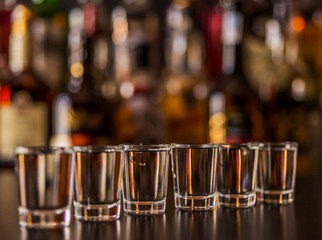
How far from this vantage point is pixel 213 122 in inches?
50.7

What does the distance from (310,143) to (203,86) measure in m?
0.33

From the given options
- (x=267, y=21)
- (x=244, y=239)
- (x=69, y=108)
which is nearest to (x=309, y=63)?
(x=267, y=21)

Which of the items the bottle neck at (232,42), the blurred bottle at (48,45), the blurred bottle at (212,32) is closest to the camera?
the bottle neck at (232,42)

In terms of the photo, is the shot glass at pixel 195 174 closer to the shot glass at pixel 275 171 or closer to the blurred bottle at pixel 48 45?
the shot glass at pixel 275 171

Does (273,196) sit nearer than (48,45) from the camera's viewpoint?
Yes

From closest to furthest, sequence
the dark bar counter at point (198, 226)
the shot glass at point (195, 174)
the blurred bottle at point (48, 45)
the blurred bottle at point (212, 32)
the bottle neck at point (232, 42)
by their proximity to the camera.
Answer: the dark bar counter at point (198, 226)
the shot glass at point (195, 174)
the bottle neck at point (232, 42)
the blurred bottle at point (48, 45)
the blurred bottle at point (212, 32)

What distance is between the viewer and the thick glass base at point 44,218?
448 mm

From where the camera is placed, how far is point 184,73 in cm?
147

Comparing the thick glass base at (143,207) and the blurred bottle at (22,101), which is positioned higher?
the blurred bottle at (22,101)

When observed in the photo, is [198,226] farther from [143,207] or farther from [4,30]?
[4,30]

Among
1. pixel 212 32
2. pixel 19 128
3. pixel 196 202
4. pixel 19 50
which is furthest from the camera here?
pixel 212 32

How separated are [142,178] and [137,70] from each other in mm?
983

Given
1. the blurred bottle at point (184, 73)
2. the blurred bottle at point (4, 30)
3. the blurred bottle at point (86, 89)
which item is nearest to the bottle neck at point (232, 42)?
the blurred bottle at point (184, 73)

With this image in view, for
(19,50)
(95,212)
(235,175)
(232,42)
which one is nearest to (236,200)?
(235,175)
